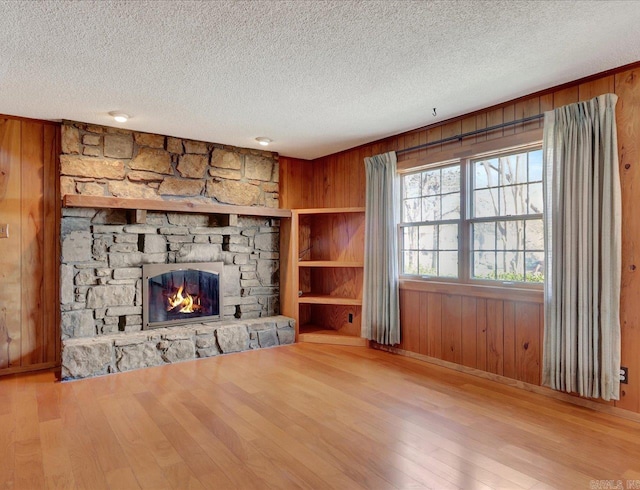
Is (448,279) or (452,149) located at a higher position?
(452,149)

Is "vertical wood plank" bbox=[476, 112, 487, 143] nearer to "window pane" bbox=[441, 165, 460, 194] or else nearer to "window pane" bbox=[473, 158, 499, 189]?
"window pane" bbox=[473, 158, 499, 189]

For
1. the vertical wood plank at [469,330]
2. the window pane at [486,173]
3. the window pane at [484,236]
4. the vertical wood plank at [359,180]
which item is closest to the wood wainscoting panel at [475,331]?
the vertical wood plank at [469,330]

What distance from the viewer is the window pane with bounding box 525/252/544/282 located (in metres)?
3.36

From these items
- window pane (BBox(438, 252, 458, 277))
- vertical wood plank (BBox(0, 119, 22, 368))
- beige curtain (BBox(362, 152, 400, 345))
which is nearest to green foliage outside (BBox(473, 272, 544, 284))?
window pane (BBox(438, 252, 458, 277))

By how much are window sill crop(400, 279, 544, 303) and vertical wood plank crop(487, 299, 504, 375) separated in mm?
93

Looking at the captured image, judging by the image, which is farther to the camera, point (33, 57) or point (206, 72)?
point (206, 72)

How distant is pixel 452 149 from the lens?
13.1ft

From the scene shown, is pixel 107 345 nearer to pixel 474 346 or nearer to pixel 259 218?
pixel 259 218

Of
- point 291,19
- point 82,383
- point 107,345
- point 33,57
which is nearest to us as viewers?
point 291,19

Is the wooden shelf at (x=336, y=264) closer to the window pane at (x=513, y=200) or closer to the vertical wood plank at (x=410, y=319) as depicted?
the vertical wood plank at (x=410, y=319)

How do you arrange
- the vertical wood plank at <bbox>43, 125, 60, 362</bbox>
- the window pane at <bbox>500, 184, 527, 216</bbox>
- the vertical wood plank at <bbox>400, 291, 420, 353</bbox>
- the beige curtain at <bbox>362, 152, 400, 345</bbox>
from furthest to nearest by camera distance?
the beige curtain at <bbox>362, 152, 400, 345</bbox> < the vertical wood plank at <bbox>400, 291, 420, 353</bbox> < the vertical wood plank at <bbox>43, 125, 60, 362</bbox> < the window pane at <bbox>500, 184, 527, 216</bbox>

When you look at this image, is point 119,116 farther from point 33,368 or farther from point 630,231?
point 630,231

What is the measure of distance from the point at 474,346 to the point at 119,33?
361 cm

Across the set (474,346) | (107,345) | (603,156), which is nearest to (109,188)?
(107,345)
